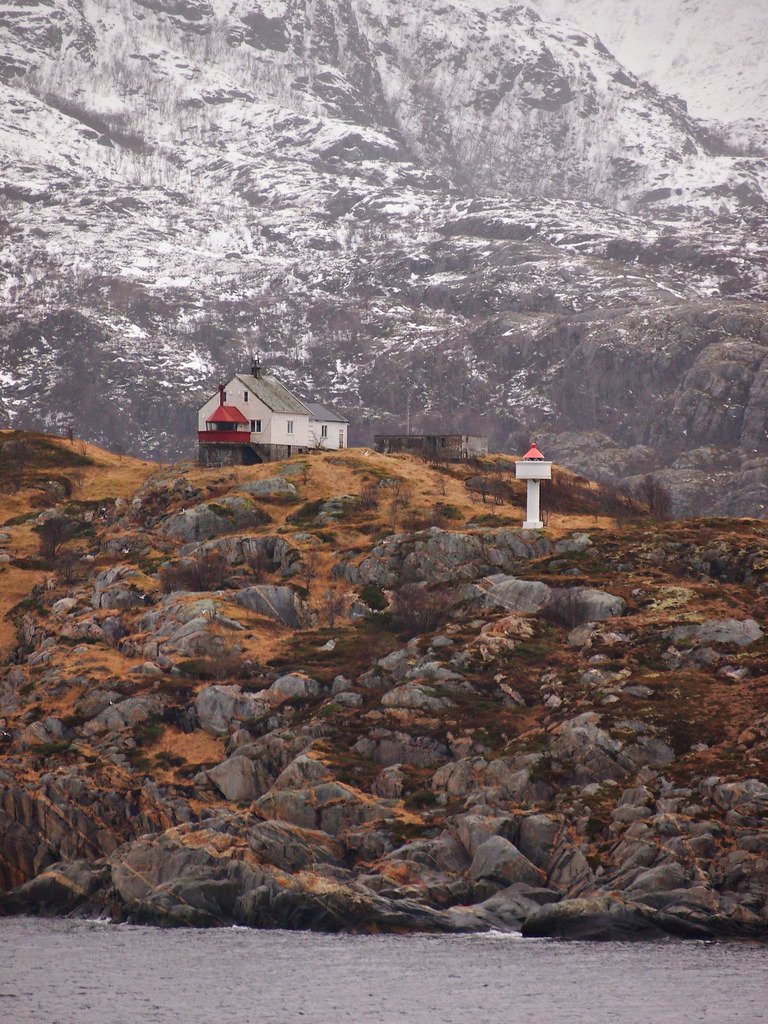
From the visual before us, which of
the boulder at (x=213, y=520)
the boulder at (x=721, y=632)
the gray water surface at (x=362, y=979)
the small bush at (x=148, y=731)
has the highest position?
the boulder at (x=213, y=520)

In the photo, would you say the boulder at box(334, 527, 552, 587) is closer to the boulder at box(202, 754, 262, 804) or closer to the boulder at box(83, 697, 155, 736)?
the boulder at box(83, 697, 155, 736)

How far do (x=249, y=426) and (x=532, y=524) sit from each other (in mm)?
31138

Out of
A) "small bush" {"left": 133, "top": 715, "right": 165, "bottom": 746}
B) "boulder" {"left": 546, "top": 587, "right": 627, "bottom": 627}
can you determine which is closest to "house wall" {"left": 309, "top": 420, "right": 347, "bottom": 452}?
"boulder" {"left": 546, "top": 587, "right": 627, "bottom": 627}

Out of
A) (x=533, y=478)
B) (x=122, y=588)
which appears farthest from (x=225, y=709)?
(x=533, y=478)

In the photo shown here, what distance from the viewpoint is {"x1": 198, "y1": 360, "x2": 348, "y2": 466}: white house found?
429 feet

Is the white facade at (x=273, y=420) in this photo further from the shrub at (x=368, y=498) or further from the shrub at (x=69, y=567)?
the shrub at (x=69, y=567)

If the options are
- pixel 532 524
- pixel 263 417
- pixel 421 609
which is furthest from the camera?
pixel 263 417

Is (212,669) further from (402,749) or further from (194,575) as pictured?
(402,749)

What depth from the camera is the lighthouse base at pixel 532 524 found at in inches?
4323

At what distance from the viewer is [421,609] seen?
330 ft

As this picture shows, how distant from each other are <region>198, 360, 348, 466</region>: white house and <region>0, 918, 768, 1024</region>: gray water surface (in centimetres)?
6361

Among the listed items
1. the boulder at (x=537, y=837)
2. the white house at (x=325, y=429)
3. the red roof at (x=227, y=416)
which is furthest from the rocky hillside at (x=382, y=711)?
the white house at (x=325, y=429)

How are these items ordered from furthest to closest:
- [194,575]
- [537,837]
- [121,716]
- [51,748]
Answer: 1. [194,575]
2. [121,716]
3. [51,748]
4. [537,837]

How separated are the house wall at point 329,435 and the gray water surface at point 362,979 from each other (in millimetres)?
69462
